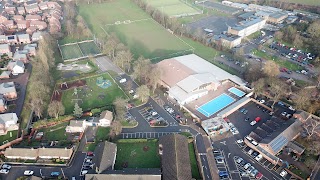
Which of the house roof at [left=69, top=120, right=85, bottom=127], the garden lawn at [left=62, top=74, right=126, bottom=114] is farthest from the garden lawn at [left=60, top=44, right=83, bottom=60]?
the house roof at [left=69, top=120, right=85, bottom=127]

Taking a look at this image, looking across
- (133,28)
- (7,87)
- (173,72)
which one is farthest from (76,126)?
(133,28)

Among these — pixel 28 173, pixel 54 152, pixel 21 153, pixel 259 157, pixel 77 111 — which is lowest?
pixel 28 173

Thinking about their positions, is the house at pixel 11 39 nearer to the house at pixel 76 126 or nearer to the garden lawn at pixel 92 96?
the garden lawn at pixel 92 96

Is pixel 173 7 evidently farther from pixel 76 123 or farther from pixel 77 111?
pixel 76 123

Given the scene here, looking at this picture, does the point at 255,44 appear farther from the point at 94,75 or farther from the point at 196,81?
the point at 94,75

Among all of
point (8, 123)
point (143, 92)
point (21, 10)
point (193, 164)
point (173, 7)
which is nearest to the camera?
point (193, 164)

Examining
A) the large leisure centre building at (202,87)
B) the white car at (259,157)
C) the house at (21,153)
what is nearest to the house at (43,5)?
the large leisure centre building at (202,87)
